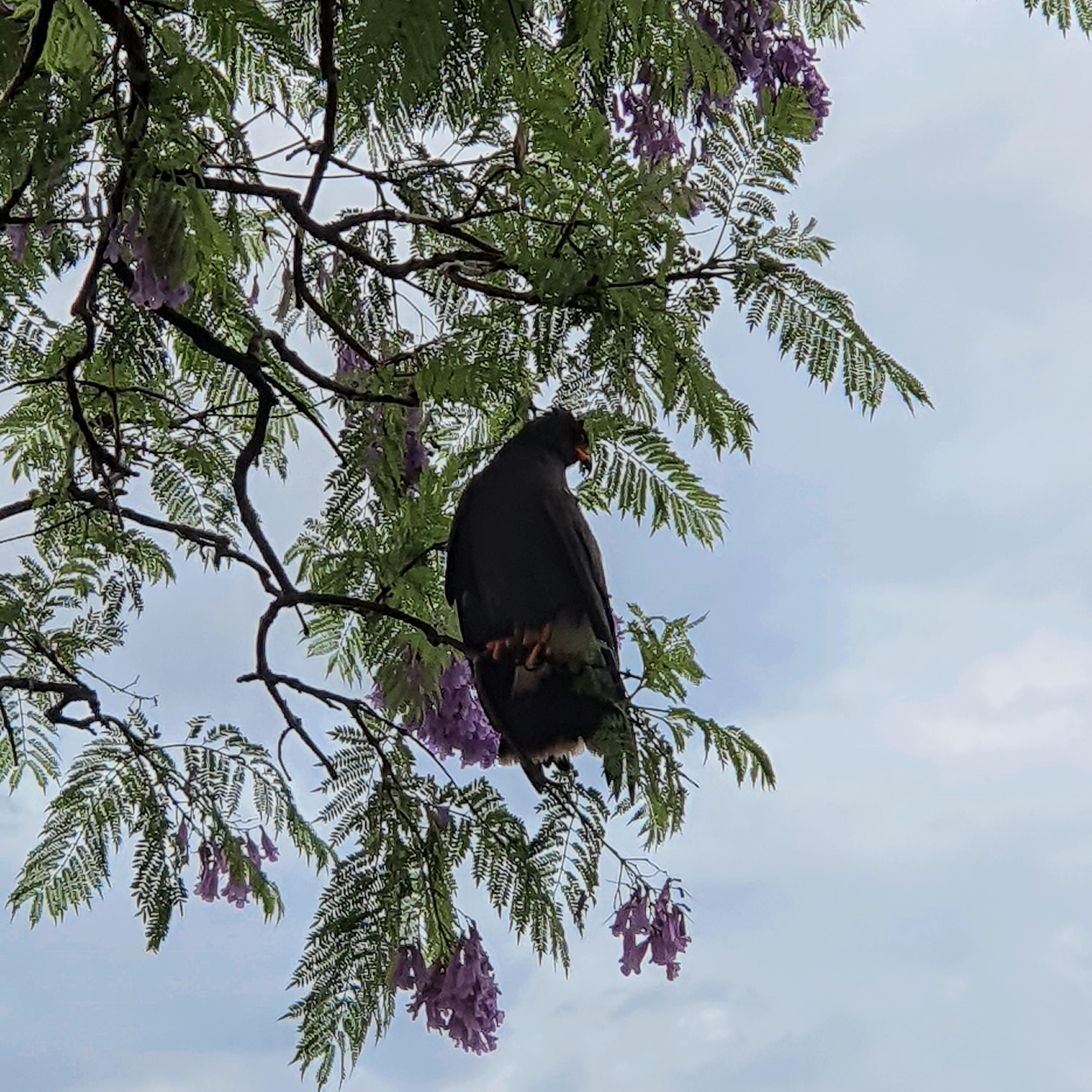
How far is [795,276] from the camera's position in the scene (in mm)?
1830

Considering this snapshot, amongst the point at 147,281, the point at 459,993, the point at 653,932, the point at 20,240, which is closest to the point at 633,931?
the point at 653,932

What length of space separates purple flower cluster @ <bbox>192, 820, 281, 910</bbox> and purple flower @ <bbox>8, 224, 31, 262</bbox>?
1029mm

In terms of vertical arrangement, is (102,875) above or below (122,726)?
below

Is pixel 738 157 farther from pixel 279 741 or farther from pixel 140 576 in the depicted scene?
pixel 140 576

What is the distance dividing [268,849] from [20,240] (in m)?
1.13

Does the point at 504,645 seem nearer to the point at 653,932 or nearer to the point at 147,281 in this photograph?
the point at 653,932

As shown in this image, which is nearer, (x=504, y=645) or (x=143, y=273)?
(x=143, y=273)

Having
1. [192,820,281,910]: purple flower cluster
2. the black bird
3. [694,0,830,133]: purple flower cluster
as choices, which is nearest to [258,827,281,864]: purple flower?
[192,820,281,910]: purple flower cluster

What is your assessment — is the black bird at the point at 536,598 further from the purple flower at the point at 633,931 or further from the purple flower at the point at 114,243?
the purple flower at the point at 114,243

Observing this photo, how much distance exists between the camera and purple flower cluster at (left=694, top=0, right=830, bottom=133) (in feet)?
7.87

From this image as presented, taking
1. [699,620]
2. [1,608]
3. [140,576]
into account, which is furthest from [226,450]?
[699,620]

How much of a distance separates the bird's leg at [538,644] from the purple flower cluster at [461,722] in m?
0.40

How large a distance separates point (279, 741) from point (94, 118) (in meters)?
1.24

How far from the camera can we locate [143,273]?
5.22ft
